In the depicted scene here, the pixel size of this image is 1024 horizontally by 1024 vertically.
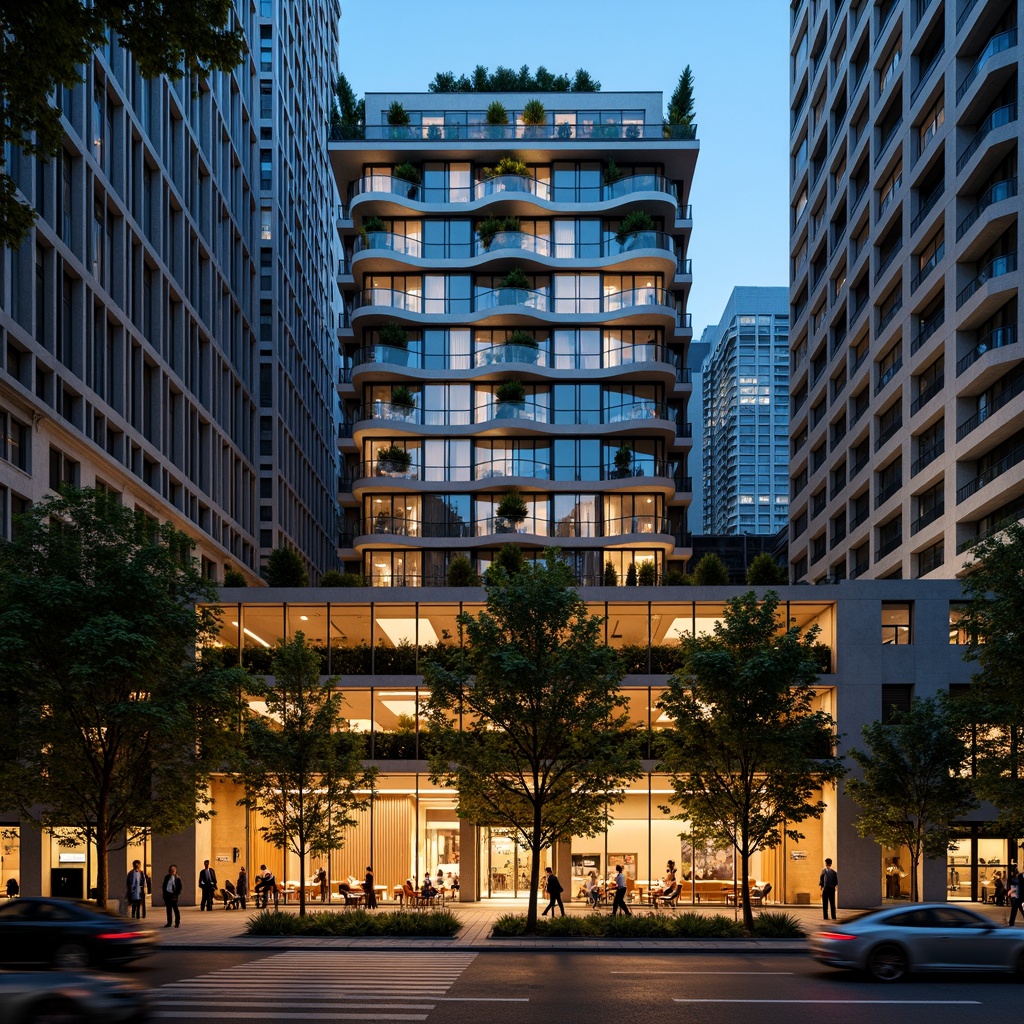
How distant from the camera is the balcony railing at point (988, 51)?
43.9 m

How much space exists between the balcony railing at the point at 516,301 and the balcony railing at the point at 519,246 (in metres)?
1.99

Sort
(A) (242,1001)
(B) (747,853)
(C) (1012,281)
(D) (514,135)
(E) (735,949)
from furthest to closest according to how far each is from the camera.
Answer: (D) (514,135), (C) (1012,281), (B) (747,853), (E) (735,949), (A) (242,1001)

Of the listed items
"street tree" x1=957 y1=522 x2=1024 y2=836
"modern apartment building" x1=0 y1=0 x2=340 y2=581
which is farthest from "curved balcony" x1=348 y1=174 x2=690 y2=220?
"street tree" x1=957 y1=522 x2=1024 y2=836

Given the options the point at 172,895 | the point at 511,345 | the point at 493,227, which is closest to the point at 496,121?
the point at 493,227

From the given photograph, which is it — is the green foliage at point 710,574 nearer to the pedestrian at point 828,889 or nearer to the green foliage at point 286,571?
the pedestrian at point 828,889

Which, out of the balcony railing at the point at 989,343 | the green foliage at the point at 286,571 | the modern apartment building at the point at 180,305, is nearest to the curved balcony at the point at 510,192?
the modern apartment building at the point at 180,305

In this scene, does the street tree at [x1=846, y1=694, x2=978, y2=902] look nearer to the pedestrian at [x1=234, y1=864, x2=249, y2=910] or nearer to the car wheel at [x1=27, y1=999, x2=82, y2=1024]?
the pedestrian at [x1=234, y1=864, x2=249, y2=910]

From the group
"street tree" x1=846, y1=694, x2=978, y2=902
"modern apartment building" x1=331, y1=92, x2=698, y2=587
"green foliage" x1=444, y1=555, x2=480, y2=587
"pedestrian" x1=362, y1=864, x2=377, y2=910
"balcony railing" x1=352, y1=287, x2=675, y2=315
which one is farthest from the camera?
"balcony railing" x1=352, y1=287, x2=675, y2=315

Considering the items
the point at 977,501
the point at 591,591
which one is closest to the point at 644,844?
the point at 591,591

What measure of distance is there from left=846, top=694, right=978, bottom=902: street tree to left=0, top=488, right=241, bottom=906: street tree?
18.0m

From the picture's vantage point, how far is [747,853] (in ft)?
92.9

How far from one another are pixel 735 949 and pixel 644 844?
39.9 feet

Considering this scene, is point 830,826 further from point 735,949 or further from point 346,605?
point 346,605

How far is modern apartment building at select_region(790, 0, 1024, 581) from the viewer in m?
44.2
